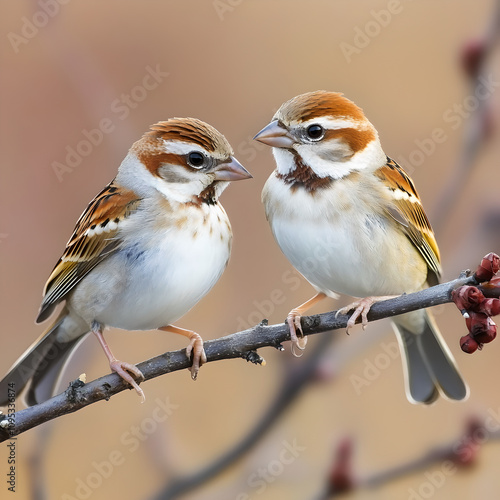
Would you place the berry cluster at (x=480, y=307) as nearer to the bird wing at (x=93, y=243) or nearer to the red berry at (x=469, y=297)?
the red berry at (x=469, y=297)

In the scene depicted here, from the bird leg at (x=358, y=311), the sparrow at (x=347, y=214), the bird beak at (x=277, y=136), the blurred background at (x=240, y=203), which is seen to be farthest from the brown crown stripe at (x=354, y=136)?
the bird leg at (x=358, y=311)

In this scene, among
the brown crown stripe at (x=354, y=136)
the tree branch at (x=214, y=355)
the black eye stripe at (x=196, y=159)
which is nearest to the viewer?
the tree branch at (x=214, y=355)

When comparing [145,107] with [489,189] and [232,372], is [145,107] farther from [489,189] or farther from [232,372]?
[489,189]

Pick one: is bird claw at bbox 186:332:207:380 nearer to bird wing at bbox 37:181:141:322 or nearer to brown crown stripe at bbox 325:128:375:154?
bird wing at bbox 37:181:141:322

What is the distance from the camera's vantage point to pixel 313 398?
3.36 meters

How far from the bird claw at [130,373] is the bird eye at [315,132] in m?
0.78

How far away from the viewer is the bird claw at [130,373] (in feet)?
6.45

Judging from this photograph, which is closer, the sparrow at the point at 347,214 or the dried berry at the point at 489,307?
the dried berry at the point at 489,307

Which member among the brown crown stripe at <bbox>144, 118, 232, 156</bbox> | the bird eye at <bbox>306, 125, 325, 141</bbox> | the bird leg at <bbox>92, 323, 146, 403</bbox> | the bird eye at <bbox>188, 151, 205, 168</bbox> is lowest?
the bird leg at <bbox>92, 323, 146, 403</bbox>

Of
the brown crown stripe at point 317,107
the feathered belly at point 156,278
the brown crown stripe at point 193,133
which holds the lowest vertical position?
the feathered belly at point 156,278

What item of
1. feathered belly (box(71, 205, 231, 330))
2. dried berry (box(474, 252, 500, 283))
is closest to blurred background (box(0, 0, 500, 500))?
feathered belly (box(71, 205, 231, 330))

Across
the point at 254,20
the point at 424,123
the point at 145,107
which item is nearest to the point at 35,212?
the point at 145,107

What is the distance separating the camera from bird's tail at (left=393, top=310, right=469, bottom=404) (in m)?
2.59

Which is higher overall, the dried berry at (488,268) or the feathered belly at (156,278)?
the feathered belly at (156,278)
